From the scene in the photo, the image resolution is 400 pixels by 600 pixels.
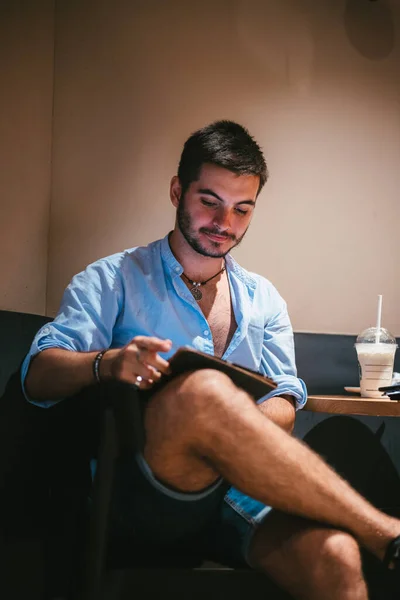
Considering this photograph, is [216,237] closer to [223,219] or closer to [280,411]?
[223,219]

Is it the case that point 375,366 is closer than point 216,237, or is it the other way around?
point 216,237

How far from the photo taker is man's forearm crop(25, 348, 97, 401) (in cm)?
134

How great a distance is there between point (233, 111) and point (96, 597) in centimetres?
187

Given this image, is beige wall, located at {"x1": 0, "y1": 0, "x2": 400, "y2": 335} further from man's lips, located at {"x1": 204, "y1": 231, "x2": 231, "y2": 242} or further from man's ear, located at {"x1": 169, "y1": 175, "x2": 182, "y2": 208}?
man's lips, located at {"x1": 204, "y1": 231, "x2": 231, "y2": 242}

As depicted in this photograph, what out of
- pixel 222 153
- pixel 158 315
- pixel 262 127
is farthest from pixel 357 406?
pixel 262 127

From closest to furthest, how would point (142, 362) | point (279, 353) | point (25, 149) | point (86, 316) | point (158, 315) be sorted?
point (142, 362) < point (86, 316) < point (158, 315) < point (279, 353) < point (25, 149)

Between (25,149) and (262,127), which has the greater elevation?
(262,127)

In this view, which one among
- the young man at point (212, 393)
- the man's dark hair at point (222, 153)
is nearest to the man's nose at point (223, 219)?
the young man at point (212, 393)

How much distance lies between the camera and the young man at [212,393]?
3.71ft

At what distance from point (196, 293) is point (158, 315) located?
17 cm

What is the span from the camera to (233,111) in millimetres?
2410

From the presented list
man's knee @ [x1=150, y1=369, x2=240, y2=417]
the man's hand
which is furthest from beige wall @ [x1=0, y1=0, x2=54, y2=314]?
man's knee @ [x1=150, y1=369, x2=240, y2=417]

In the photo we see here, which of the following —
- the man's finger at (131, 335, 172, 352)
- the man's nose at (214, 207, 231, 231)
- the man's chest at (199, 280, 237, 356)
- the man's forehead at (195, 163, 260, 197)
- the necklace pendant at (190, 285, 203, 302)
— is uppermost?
the man's forehead at (195, 163, 260, 197)

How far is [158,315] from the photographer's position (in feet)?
5.55
